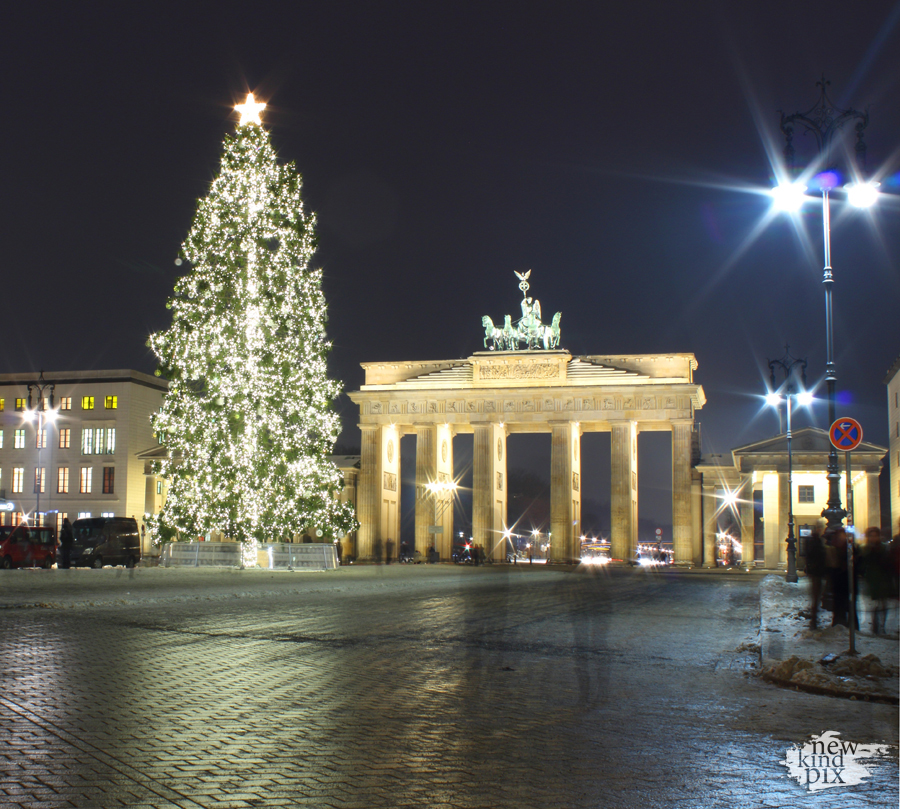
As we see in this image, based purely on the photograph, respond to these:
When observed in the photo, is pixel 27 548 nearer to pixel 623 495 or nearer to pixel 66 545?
pixel 66 545

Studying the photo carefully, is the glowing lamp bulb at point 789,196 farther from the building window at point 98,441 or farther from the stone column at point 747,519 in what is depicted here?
the building window at point 98,441

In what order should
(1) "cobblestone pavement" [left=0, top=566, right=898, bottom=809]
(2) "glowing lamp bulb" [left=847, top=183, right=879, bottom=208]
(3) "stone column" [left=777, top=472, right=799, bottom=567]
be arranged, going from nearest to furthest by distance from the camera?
1. (1) "cobblestone pavement" [left=0, top=566, right=898, bottom=809]
2. (2) "glowing lamp bulb" [left=847, top=183, right=879, bottom=208]
3. (3) "stone column" [left=777, top=472, right=799, bottom=567]

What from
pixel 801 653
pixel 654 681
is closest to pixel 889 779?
pixel 654 681

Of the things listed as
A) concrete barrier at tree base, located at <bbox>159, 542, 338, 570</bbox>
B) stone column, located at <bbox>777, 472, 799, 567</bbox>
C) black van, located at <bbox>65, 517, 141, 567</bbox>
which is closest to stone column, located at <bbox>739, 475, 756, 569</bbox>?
stone column, located at <bbox>777, 472, 799, 567</bbox>

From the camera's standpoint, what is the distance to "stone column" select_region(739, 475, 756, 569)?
6731 centimetres

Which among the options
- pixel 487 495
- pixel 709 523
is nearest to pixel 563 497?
Answer: pixel 487 495

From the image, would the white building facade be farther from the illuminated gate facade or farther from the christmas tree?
the christmas tree

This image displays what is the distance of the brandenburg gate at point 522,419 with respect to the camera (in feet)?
229

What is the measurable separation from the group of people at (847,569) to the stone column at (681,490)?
5210cm

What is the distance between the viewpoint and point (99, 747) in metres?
7.49

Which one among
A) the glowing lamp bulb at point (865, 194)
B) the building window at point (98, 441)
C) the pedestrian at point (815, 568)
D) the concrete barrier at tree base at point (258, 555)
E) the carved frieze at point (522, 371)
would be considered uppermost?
the carved frieze at point (522, 371)

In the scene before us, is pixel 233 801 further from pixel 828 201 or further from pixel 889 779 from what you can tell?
pixel 828 201
